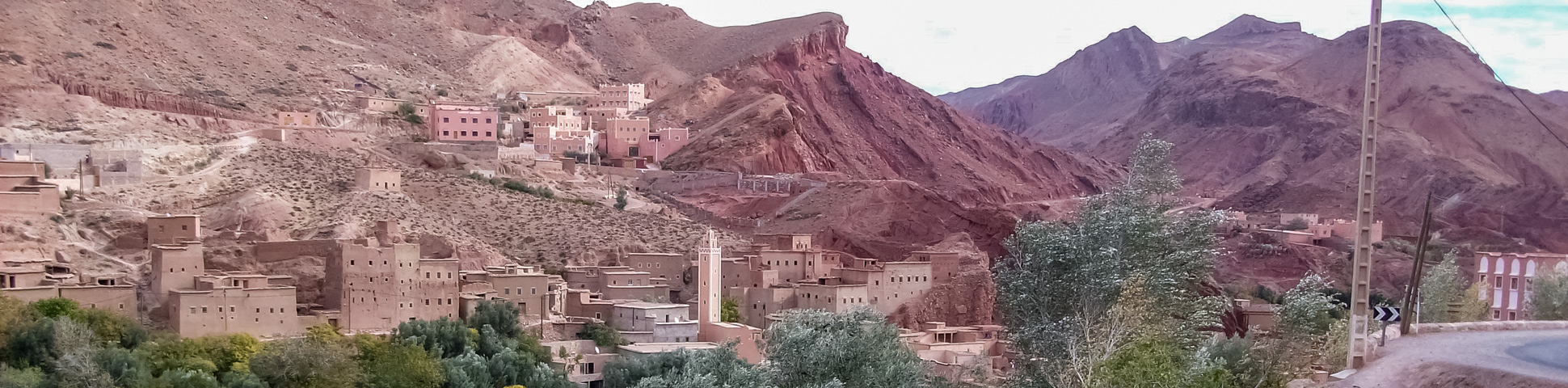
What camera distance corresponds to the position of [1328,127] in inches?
2862

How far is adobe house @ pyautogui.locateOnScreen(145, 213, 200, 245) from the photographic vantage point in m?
28.0

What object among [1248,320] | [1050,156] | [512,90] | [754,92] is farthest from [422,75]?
[1248,320]

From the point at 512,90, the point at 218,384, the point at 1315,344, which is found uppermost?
the point at 512,90

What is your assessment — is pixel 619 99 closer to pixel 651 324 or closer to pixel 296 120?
pixel 296 120

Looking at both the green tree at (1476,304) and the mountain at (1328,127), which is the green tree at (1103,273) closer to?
the green tree at (1476,304)

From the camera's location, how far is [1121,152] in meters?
84.5

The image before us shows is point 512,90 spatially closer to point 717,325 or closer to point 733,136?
point 733,136

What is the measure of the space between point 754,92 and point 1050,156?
18.4m

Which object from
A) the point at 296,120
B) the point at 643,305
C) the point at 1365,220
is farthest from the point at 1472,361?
the point at 296,120

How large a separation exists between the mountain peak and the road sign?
8760 centimetres

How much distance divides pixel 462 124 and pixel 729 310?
18984 millimetres

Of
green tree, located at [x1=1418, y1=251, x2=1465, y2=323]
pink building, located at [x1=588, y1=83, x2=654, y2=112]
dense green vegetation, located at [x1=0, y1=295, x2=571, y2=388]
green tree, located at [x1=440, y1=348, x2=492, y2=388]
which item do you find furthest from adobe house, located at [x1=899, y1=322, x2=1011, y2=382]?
pink building, located at [x1=588, y1=83, x2=654, y2=112]

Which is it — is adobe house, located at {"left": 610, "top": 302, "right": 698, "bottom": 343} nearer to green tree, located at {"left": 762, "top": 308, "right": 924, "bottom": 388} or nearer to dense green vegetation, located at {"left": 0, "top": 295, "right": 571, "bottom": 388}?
dense green vegetation, located at {"left": 0, "top": 295, "right": 571, "bottom": 388}

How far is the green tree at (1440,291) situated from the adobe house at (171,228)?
22.3 metres
